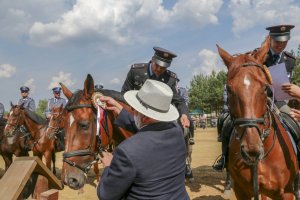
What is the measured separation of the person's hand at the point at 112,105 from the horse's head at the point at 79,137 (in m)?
0.20

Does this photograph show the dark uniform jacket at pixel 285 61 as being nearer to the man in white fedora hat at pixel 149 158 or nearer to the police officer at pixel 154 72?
the police officer at pixel 154 72

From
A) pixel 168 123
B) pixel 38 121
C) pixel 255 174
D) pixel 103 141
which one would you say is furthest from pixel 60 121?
pixel 168 123

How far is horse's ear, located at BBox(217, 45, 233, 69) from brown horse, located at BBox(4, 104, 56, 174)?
7800mm

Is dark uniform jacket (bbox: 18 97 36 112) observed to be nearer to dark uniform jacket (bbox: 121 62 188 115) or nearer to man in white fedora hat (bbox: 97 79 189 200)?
dark uniform jacket (bbox: 121 62 188 115)

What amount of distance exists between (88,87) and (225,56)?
1958 mm

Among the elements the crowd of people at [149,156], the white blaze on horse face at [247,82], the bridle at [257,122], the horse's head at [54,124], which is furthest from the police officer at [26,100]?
the crowd of people at [149,156]

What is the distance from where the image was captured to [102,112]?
4.68m

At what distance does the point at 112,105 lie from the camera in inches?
187

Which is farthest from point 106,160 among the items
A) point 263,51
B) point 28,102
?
point 28,102

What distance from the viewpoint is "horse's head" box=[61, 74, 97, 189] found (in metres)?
4.17

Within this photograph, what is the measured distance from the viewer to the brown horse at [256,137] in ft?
13.3

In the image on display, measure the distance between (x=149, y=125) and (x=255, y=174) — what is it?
8.44 feet

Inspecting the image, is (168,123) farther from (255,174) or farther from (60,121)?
(60,121)

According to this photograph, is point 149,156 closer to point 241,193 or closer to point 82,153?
point 82,153
